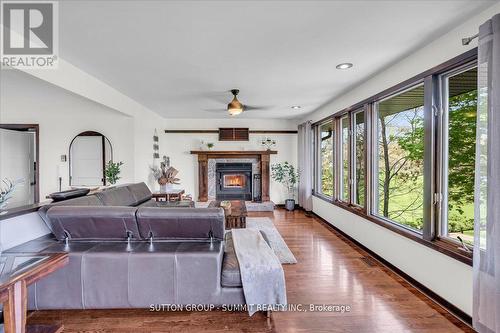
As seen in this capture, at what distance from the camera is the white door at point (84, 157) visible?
4781mm

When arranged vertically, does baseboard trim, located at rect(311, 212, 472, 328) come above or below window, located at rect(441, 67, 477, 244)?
below

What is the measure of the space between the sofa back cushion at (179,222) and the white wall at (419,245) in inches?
80.0

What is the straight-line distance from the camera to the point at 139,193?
4.10m

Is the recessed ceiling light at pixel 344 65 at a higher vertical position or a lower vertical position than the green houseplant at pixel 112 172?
higher

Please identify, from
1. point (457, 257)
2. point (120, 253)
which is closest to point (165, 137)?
point (120, 253)

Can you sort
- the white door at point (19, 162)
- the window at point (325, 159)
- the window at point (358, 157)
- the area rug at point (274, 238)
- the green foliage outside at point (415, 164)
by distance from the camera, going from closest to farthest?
the green foliage outside at point (415, 164) → the area rug at point (274, 238) → the window at point (358, 157) → the white door at point (19, 162) → the window at point (325, 159)

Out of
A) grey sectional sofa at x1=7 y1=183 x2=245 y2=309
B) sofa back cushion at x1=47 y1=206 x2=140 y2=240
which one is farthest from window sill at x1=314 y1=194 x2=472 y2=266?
sofa back cushion at x1=47 y1=206 x2=140 y2=240

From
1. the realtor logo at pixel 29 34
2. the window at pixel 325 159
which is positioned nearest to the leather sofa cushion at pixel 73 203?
the realtor logo at pixel 29 34

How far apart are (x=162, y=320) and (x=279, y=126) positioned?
540 cm

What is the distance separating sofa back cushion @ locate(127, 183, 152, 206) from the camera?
12.7 ft

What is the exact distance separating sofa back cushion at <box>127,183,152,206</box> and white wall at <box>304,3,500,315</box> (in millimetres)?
3475

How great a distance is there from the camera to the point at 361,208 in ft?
12.4

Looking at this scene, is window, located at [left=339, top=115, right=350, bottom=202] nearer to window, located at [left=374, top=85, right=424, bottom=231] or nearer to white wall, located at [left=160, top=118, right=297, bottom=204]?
window, located at [left=374, top=85, right=424, bottom=231]

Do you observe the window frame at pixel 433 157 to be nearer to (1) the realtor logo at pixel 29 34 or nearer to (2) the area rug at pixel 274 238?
(2) the area rug at pixel 274 238
